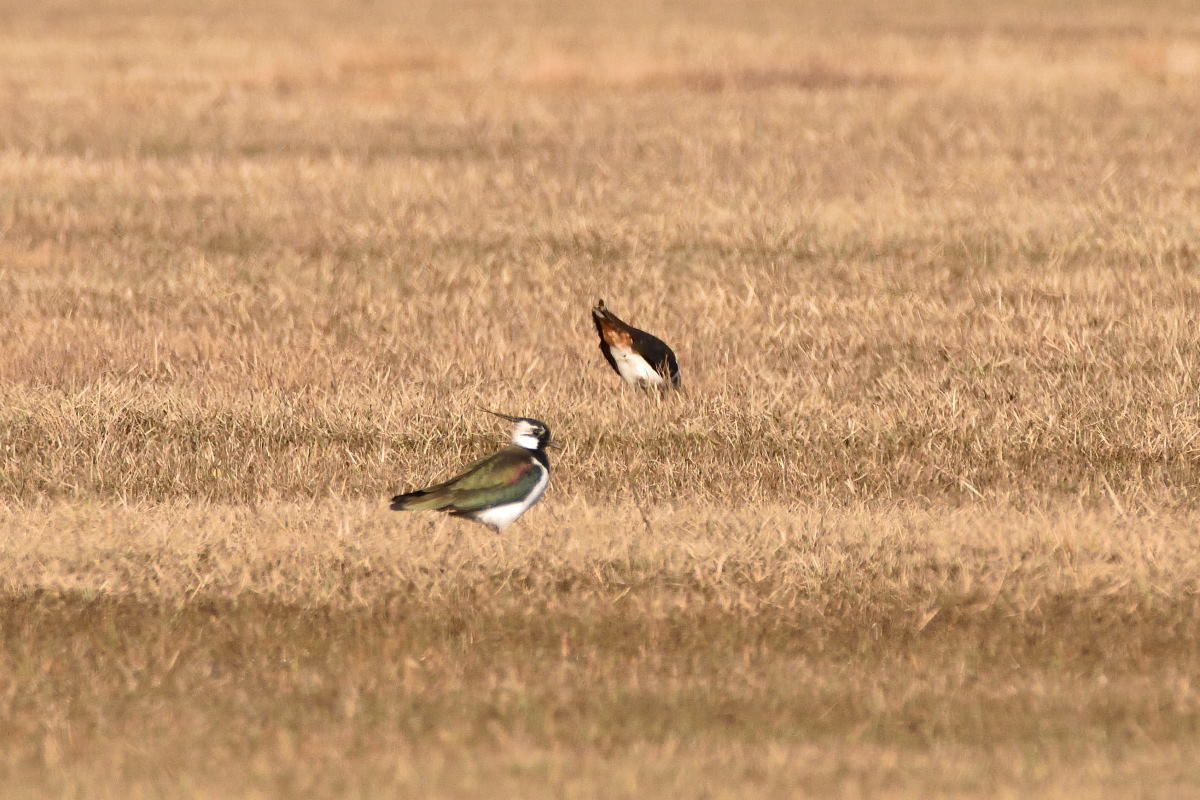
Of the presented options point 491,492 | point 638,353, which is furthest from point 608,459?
point 491,492

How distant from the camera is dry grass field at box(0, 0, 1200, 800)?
5.70m

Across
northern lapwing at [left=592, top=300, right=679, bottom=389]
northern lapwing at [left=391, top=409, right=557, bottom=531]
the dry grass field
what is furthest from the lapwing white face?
northern lapwing at [left=592, top=300, right=679, bottom=389]

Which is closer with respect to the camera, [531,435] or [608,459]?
[531,435]

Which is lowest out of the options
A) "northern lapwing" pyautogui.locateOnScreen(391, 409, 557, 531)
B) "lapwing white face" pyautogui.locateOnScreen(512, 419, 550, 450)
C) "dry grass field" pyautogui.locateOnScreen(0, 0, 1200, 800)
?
"dry grass field" pyautogui.locateOnScreen(0, 0, 1200, 800)

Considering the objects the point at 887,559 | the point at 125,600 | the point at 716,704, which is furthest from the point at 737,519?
the point at 125,600

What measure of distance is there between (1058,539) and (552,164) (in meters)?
12.4

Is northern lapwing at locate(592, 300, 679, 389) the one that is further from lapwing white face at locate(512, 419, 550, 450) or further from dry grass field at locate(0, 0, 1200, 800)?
lapwing white face at locate(512, 419, 550, 450)

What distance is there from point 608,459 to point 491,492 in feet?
6.59

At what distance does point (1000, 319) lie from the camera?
485 inches

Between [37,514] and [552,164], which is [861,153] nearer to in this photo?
[552,164]

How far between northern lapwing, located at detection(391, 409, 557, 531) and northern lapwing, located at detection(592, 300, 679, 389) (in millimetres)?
2657

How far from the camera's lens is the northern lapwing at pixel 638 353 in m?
10.3

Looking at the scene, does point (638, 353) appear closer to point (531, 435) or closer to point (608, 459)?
point (608, 459)

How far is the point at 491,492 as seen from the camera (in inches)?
298
